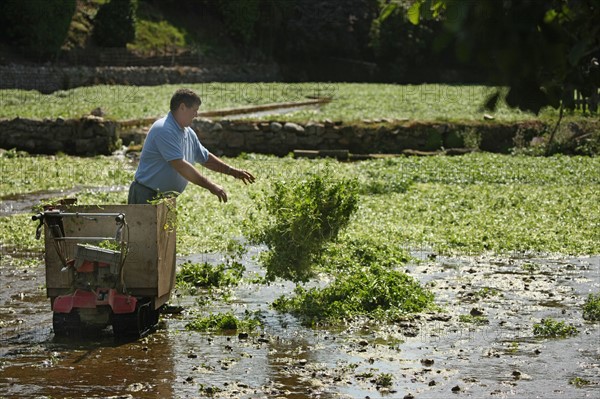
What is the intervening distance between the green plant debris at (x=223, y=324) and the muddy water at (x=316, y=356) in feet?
0.41

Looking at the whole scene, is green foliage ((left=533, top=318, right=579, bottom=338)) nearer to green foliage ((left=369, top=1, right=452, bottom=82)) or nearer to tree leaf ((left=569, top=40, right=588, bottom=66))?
tree leaf ((left=569, top=40, right=588, bottom=66))

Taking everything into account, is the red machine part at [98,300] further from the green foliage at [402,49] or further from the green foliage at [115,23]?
the green foliage at [402,49]

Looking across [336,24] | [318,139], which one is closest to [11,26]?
[336,24]

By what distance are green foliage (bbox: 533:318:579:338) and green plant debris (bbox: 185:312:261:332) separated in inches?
99.7

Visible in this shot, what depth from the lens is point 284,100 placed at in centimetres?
3988

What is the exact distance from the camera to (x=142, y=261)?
876 centimetres

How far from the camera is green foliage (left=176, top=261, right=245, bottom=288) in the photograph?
1106 cm

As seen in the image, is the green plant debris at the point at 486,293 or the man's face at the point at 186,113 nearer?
the man's face at the point at 186,113

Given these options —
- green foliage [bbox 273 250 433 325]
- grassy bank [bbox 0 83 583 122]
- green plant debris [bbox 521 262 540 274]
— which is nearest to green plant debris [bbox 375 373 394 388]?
green foliage [bbox 273 250 433 325]

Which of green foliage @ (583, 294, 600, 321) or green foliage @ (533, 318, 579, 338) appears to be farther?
green foliage @ (583, 294, 600, 321)

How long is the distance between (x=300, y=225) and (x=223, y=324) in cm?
122

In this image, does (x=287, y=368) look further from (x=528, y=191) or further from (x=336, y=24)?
(x=336, y=24)

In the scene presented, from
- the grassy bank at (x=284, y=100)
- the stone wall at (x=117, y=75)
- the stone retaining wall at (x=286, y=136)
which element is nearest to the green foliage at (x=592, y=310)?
the grassy bank at (x=284, y=100)

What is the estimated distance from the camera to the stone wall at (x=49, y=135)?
2583 centimetres
